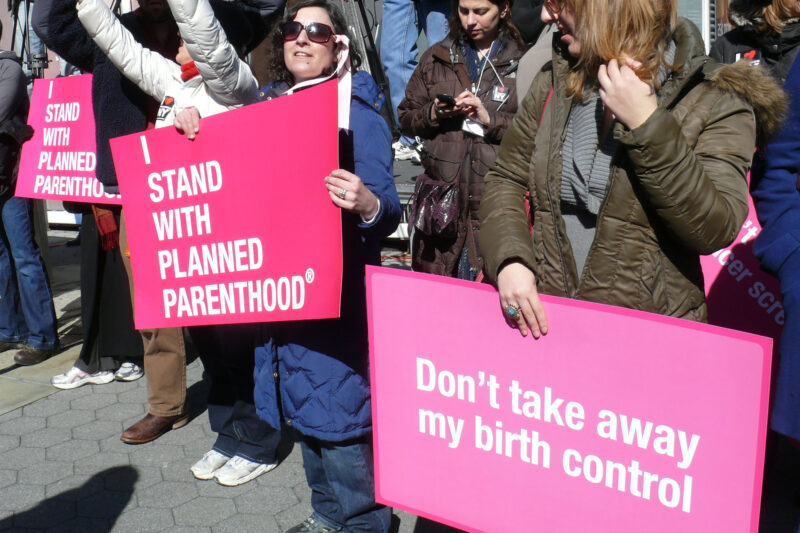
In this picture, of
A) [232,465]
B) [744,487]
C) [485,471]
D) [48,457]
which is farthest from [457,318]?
[48,457]

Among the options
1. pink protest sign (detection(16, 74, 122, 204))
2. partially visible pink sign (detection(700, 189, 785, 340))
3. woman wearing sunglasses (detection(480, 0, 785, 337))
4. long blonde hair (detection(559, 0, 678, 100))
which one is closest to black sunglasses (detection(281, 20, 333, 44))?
woman wearing sunglasses (detection(480, 0, 785, 337))

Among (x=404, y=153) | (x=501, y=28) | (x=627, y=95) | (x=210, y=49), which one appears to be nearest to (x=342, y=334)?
(x=210, y=49)

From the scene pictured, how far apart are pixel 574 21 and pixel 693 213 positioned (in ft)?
1.78

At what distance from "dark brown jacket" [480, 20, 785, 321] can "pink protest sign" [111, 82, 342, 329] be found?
63 centimetres

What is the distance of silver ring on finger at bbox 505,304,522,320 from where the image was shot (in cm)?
193

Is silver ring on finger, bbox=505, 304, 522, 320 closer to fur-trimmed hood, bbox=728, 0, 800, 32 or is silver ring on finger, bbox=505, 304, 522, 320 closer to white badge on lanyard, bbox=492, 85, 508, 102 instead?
fur-trimmed hood, bbox=728, 0, 800, 32

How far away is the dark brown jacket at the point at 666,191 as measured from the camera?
5.79ft

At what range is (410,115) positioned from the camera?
4.06m

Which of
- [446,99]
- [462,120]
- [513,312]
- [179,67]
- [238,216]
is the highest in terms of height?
[179,67]

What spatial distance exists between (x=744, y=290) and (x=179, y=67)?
7.98 ft

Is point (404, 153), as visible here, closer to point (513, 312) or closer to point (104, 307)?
point (104, 307)

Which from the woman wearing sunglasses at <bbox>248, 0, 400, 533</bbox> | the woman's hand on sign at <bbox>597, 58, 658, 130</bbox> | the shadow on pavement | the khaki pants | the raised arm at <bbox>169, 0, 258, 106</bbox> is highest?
the raised arm at <bbox>169, 0, 258, 106</bbox>

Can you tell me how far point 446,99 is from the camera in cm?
368

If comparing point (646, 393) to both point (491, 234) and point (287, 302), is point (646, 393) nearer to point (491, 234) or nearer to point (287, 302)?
point (491, 234)
